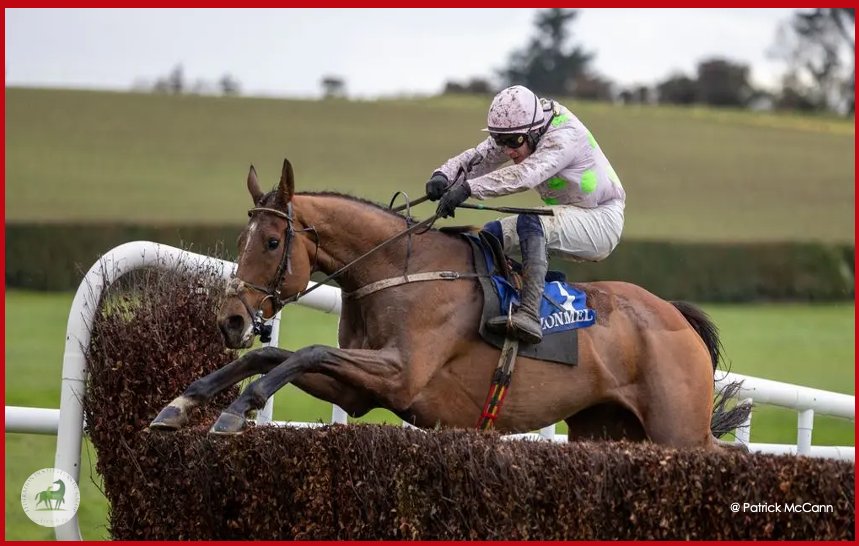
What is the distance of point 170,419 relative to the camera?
5.17m

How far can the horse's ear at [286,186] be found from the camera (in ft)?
18.2

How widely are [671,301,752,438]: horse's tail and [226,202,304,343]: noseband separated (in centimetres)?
218

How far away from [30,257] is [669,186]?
86.8ft

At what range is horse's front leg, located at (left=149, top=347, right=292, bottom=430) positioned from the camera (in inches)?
204

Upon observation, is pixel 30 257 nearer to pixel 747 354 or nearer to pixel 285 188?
pixel 747 354

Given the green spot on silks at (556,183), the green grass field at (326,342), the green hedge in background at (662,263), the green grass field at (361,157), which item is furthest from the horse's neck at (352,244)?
the green grass field at (361,157)

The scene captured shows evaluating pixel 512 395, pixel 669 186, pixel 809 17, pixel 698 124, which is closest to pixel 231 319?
pixel 512 395

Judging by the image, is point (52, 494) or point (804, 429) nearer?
point (52, 494)

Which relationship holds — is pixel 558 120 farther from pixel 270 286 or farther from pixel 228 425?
pixel 228 425

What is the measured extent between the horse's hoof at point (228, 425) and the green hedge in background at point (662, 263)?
713 inches

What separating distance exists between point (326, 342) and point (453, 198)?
17987mm

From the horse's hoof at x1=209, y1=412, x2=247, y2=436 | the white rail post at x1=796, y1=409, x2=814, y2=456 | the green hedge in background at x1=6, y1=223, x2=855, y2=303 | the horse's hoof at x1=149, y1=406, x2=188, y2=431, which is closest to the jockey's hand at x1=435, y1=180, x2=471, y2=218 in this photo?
the horse's hoof at x1=209, y1=412, x2=247, y2=436

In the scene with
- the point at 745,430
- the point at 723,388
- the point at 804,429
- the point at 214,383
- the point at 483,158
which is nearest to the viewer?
the point at 214,383

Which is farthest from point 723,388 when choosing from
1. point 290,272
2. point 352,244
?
point 290,272
